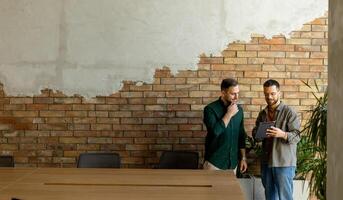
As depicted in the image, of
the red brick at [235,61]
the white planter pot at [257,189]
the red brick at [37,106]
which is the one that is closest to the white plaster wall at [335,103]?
the white planter pot at [257,189]

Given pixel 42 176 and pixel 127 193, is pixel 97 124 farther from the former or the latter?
pixel 127 193

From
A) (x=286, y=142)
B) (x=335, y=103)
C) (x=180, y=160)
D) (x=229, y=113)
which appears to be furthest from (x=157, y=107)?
(x=335, y=103)

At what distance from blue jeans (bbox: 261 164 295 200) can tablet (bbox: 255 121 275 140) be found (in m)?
0.37

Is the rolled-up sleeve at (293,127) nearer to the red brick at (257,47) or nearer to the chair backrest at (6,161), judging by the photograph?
the red brick at (257,47)

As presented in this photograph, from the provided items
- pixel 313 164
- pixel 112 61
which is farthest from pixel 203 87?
pixel 313 164

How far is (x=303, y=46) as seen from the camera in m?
5.87

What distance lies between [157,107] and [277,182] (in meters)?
1.73

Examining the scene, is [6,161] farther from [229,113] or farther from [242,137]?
[242,137]

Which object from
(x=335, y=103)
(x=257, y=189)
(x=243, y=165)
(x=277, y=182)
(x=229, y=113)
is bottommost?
(x=257, y=189)

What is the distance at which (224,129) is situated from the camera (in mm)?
5211

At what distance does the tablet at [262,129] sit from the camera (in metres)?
5.02

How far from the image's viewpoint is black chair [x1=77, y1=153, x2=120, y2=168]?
5.20 meters

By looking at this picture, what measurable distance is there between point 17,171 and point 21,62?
1859 millimetres

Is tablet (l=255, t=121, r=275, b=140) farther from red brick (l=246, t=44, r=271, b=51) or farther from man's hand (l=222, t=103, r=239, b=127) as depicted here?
red brick (l=246, t=44, r=271, b=51)
